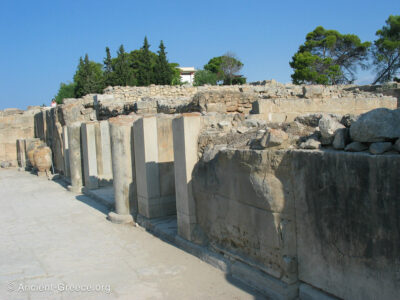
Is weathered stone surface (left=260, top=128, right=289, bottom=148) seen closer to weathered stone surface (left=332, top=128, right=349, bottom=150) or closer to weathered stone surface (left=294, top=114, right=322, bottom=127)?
weathered stone surface (left=332, top=128, right=349, bottom=150)

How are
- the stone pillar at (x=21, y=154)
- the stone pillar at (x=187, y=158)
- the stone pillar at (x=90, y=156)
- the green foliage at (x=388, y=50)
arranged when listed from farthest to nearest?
the green foliage at (x=388, y=50) → the stone pillar at (x=21, y=154) → the stone pillar at (x=90, y=156) → the stone pillar at (x=187, y=158)

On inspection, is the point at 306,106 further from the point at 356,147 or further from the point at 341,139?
the point at 356,147

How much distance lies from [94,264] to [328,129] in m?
3.45


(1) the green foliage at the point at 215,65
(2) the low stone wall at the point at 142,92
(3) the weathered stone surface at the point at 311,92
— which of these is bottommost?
(3) the weathered stone surface at the point at 311,92

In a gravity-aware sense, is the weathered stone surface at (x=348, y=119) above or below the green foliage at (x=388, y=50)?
below

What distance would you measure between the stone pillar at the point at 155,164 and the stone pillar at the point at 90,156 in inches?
161

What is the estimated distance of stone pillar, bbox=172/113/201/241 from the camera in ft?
16.0

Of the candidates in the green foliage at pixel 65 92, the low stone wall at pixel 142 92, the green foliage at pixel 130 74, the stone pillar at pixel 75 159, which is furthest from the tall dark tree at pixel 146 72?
the stone pillar at pixel 75 159

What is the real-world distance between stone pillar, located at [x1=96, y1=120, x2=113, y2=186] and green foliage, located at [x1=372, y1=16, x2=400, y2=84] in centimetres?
2968

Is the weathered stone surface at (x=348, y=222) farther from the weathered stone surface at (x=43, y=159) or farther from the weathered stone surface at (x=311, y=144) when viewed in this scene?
the weathered stone surface at (x=43, y=159)

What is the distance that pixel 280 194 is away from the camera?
351cm

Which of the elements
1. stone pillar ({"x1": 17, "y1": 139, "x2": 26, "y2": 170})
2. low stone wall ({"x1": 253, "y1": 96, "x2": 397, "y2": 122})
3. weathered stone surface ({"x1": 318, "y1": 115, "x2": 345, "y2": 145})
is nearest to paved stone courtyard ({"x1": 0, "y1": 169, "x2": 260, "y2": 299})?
weathered stone surface ({"x1": 318, "y1": 115, "x2": 345, "y2": 145})

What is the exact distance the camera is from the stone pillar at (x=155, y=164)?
6164 mm

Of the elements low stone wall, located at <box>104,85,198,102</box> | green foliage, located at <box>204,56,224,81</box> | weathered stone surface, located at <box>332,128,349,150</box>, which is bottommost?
weathered stone surface, located at <box>332,128,349,150</box>
